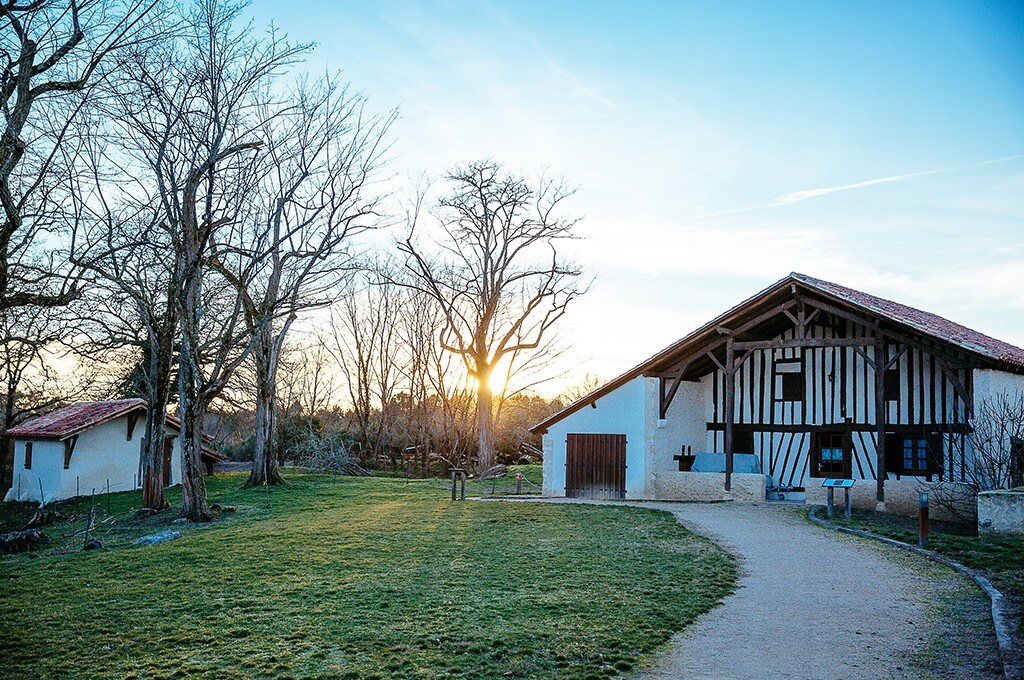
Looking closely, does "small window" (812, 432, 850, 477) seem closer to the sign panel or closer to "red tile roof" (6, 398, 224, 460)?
the sign panel

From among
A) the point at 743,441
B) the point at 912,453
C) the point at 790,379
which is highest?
the point at 790,379

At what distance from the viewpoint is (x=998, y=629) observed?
735 cm

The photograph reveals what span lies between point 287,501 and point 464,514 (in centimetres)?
662

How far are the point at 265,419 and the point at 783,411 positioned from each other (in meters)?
16.0

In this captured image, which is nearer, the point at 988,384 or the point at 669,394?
the point at 988,384

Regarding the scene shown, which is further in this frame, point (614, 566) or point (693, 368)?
point (693, 368)

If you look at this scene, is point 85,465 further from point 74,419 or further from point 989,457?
point 989,457

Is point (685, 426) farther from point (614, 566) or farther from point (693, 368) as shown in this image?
point (614, 566)

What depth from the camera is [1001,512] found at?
13.6 m

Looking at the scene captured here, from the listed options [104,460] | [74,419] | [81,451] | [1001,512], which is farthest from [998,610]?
[74,419]

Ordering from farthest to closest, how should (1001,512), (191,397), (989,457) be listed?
(191,397) → (989,457) → (1001,512)

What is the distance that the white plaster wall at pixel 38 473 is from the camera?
26.5m

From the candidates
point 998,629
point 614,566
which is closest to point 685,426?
point 614,566

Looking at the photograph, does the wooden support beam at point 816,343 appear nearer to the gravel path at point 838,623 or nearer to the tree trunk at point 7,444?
the gravel path at point 838,623
